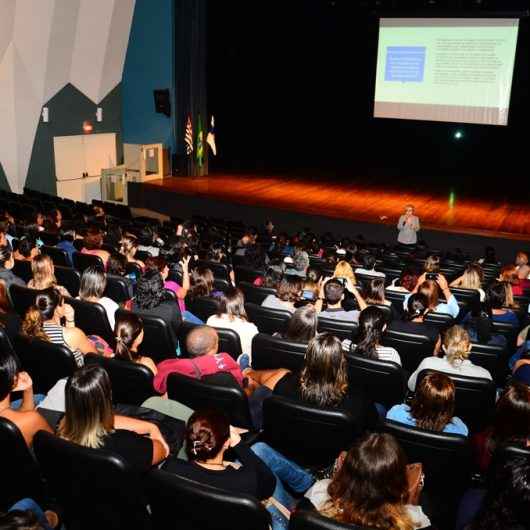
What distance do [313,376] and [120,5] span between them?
50.0ft

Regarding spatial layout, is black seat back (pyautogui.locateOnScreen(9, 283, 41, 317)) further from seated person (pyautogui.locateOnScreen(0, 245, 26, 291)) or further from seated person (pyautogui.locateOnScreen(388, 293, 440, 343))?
seated person (pyautogui.locateOnScreen(388, 293, 440, 343))

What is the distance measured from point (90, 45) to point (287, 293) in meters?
12.6

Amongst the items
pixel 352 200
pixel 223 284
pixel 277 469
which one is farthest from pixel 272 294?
pixel 352 200

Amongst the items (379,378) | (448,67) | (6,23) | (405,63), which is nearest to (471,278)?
(379,378)

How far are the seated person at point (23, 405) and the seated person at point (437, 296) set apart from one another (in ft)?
11.4

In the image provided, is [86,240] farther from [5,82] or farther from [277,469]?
[5,82]

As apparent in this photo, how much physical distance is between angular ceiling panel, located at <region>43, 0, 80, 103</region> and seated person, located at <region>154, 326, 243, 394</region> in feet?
42.7

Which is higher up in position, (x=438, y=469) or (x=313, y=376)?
(x=313, y=376)

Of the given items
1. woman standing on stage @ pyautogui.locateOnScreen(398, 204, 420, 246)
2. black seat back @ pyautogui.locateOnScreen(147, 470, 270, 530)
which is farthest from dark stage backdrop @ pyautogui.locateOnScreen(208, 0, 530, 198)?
black seat back @ pyautogui.locateOnScreen(147, 470, 270, 530)

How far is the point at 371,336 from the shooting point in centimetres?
418

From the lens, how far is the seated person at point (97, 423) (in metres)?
2.62

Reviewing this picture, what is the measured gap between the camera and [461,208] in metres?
14.4

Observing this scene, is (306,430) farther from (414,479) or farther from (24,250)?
(24,250)

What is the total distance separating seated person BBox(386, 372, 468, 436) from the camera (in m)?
3.06
